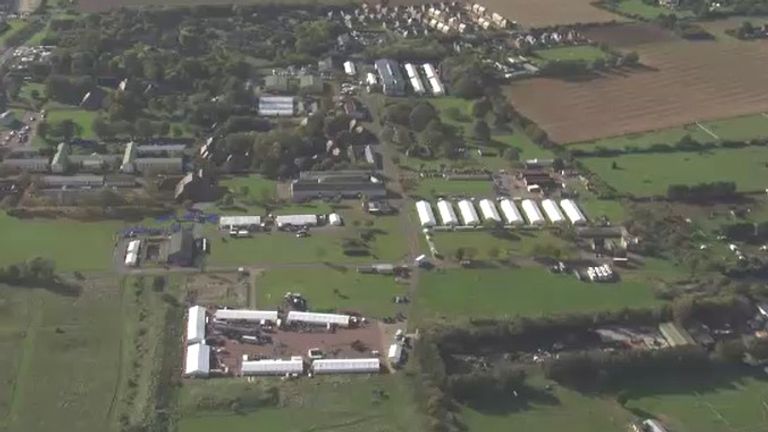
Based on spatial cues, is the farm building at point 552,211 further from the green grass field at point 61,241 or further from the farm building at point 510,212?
the green grass field at point 61,241

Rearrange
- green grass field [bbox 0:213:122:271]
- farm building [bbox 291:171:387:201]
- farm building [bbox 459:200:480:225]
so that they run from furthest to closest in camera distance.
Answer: farm building [bbox 291:171:387:201]
farm building [bbox 459:200:480:225]
green grass field [bbox 0:213:122:271]

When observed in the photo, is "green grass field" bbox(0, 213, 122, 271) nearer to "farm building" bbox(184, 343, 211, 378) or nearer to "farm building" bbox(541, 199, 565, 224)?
"farm building" bbox(184, 343, 211, 378)

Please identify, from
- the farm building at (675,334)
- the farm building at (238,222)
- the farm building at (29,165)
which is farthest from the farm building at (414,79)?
the farm building at (675,334)

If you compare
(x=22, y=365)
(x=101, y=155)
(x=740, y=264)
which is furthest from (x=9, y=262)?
(x=740, y=264)

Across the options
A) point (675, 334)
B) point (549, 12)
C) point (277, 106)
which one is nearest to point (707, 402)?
point (675, 334)

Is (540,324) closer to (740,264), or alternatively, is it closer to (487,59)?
(740,264)

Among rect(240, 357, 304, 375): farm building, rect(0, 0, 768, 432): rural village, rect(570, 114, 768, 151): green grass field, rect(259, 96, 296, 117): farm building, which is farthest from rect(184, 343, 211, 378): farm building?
rect(570, 114, 768, 151): green grass field
